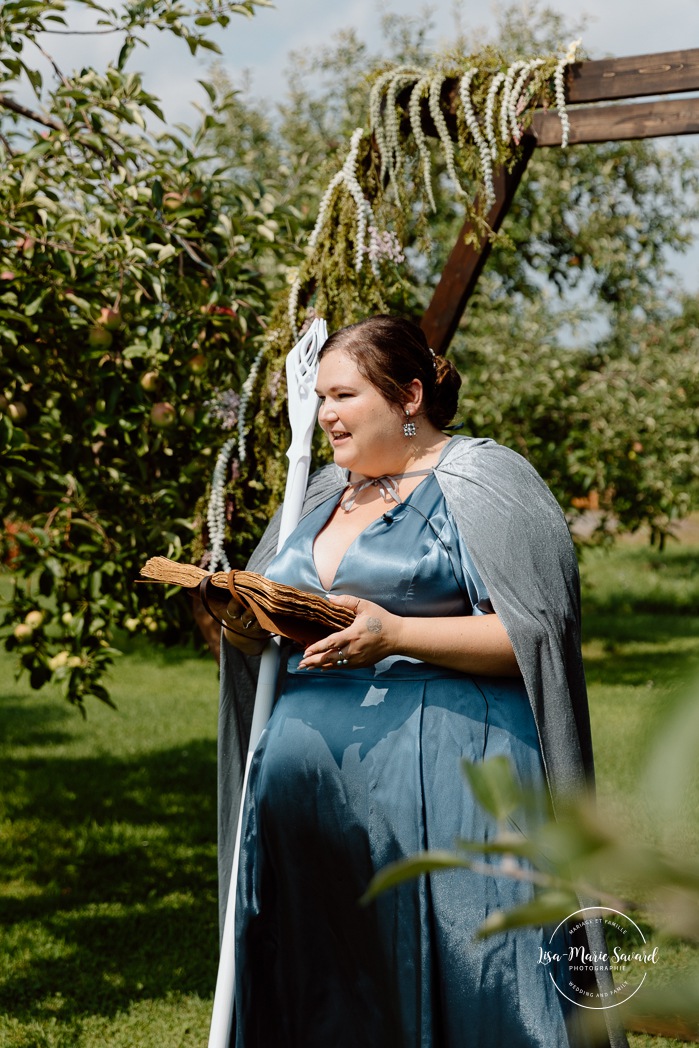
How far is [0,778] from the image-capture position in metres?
7.18

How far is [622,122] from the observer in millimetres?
3250

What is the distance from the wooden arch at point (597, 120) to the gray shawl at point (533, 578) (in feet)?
3.64

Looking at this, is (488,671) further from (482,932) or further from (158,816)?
(158,816)

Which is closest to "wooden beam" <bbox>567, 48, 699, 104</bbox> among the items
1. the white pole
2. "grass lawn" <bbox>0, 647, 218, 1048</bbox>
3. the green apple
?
the white pole

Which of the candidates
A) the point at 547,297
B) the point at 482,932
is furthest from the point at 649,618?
the point at 482,932

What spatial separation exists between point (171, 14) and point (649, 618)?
10.7 m

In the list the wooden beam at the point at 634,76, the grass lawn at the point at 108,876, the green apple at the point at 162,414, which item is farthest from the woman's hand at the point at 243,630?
the wooden beam at the point at 634,76

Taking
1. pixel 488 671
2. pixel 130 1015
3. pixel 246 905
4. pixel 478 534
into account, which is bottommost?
pixel 130 1015

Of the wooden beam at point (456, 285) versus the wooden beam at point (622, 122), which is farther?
the wooden beam at point (456, 285)

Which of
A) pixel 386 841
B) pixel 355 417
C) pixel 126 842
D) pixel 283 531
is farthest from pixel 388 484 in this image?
pixel 126 842

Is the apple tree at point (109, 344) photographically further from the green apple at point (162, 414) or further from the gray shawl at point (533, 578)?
the gray shawl at point (533, 578)

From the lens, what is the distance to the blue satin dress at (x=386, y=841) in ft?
7.18

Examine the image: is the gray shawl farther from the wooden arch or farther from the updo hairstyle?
the wooden arch

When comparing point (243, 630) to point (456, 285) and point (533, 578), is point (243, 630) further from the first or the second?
point (456, 285)
